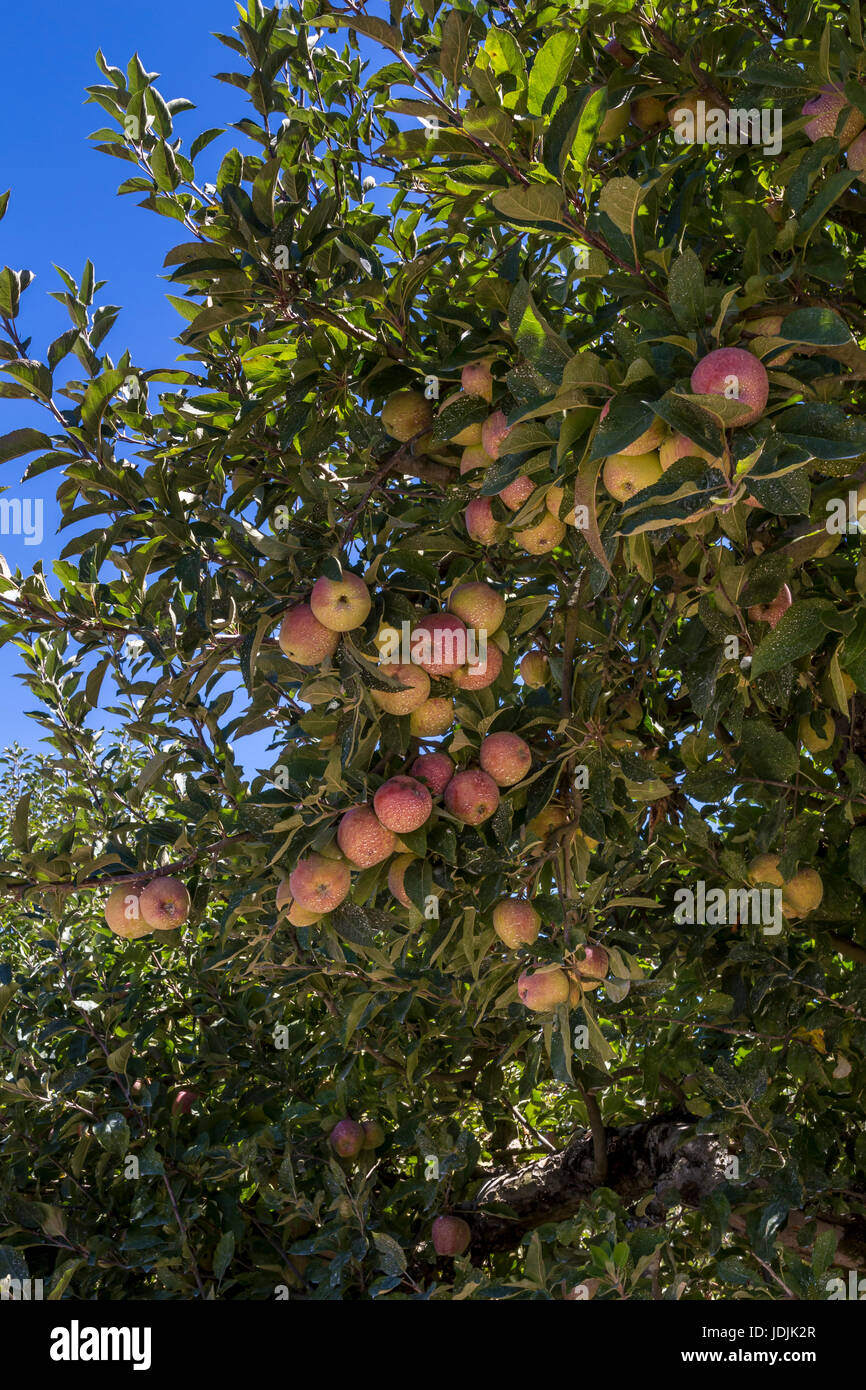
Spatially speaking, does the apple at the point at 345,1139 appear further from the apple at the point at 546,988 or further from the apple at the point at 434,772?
the apple at the point at 434,772

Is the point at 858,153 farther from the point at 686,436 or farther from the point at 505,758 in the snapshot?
the point at 505,758

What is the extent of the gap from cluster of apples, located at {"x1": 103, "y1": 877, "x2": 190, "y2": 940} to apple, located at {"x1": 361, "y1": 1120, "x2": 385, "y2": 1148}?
4.91 feet

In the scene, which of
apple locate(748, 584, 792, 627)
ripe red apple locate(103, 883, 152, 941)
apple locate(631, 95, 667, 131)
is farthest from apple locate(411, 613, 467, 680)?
apple locate(631, 95, 667, 131)

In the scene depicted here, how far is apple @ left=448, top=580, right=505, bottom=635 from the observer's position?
1873 millimetres

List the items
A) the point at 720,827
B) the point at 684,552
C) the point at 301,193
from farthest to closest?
the point at 720,827, the point at 301,193, the point at 684,552

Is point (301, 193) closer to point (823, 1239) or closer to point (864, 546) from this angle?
point (864, 546)

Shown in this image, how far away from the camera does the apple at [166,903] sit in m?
2.23

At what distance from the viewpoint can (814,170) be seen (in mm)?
1501

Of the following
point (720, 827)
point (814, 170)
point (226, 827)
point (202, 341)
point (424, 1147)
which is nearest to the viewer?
point (814, 170)

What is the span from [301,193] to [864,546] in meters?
1.36

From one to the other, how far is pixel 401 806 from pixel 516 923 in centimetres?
45

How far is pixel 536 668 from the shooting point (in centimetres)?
263

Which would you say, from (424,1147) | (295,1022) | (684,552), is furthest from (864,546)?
(295,1022)

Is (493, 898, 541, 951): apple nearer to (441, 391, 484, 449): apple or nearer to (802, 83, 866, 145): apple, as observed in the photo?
(441, 391, 484, 449): apple
